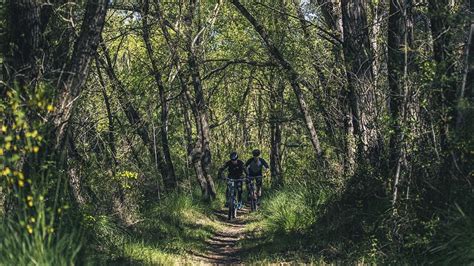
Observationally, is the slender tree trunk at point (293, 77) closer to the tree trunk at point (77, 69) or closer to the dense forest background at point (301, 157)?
the dense forest background at point (301, 157)

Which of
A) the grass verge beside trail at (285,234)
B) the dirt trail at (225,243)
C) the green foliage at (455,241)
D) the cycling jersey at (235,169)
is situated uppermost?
the cycling jersey at (235,169)

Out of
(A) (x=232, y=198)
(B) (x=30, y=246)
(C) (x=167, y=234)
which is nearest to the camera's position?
(B) (x=30, y=246)

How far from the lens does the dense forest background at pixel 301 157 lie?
6.09 metres

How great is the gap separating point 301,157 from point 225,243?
418 cm

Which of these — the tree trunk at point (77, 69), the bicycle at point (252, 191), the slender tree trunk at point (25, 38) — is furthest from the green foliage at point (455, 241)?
the bicycle at point (252, 191)

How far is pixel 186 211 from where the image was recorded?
14.6m

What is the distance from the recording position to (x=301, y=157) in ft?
51.0

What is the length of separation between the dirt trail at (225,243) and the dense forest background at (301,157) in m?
0.38

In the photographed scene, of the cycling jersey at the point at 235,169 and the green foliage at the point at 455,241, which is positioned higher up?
the cycling jersey at the point at 235,169

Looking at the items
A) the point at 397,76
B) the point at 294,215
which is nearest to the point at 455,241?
the point at 397,76

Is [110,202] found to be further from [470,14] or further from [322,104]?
[470,14]

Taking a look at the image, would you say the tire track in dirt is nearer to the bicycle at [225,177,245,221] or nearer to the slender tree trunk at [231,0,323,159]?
the bicycle at [225,177,245,221]

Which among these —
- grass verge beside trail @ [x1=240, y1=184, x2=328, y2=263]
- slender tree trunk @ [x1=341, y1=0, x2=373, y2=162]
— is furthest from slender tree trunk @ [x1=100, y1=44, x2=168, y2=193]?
slender tree trunk @ [x1=341, y1=0, x2=373, y2=162]

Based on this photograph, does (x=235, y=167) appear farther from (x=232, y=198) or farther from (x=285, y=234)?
(x=285, y=234)
